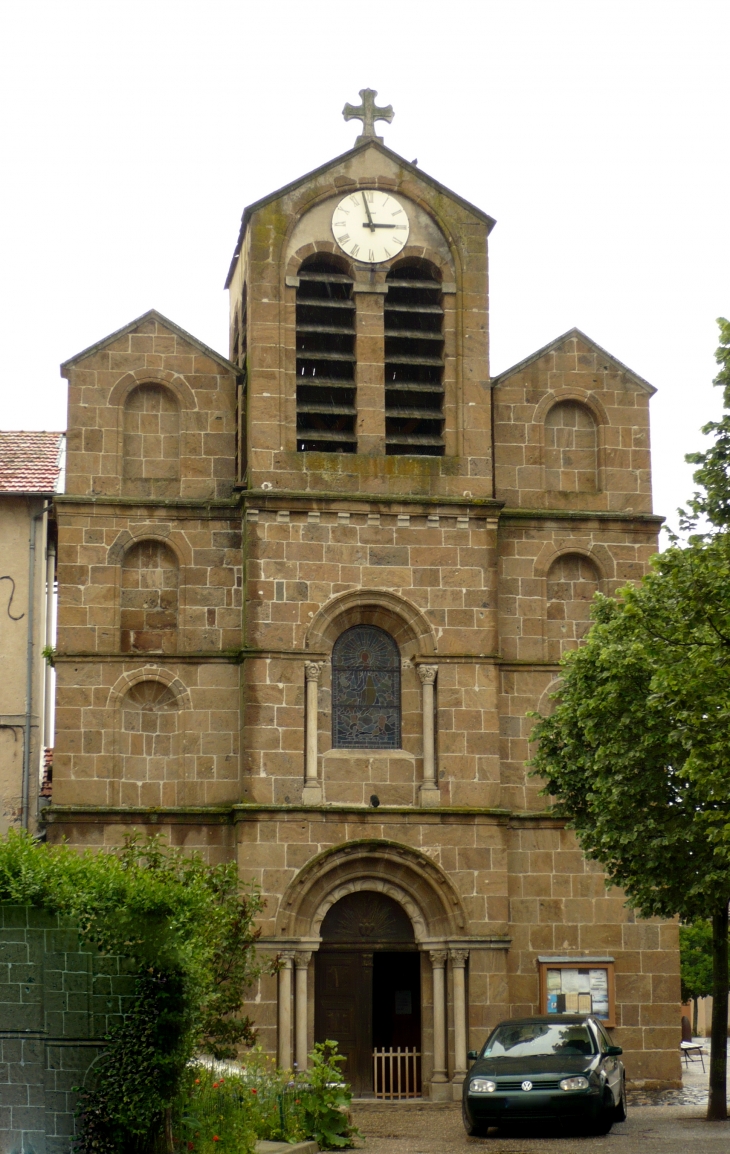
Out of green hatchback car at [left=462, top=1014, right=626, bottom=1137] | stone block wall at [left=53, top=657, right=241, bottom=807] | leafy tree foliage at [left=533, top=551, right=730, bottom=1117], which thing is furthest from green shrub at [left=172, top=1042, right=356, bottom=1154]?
stone block wall at [left=53, top=657, right=241, bottom=807]

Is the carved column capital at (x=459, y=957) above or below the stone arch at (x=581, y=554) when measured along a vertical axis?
below

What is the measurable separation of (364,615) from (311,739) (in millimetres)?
2345

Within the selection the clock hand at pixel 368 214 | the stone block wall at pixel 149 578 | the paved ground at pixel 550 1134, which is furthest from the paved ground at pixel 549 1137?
the clock hand at pixel 368 214

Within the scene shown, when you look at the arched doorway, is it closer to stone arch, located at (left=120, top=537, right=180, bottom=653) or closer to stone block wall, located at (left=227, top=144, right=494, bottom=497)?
stone arch, located at (left=120, top=537, right=180, bottom=653)

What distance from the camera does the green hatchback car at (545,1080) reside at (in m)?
20.0

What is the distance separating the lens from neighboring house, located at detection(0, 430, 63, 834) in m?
29.4

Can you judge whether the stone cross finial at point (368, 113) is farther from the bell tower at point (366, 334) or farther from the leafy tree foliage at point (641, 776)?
the leafy tree foliage at point (641, 776)

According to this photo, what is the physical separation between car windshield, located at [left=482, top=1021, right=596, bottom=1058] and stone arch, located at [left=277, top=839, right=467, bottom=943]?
5485mm

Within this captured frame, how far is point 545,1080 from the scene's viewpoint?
20078 mm

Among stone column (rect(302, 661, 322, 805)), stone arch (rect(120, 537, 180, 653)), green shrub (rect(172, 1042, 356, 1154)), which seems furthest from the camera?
stone arch (rect(120, 537, 180, 653))

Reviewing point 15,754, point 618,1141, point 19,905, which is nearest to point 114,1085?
point 19,905

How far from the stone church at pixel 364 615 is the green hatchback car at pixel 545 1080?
554cm

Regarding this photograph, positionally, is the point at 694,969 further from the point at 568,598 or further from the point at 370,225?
the point at 370,225

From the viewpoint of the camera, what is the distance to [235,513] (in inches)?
1143
